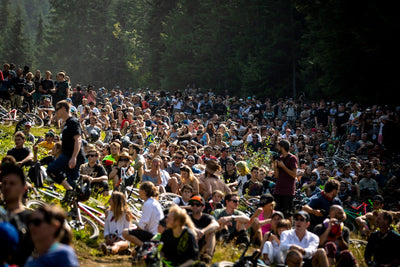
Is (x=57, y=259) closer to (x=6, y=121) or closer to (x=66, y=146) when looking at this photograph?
(x=66, y=146)

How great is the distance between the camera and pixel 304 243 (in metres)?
8.77

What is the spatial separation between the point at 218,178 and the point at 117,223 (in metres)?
3.09

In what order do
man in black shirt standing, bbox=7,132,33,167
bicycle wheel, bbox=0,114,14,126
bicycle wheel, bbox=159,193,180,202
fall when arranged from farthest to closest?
1. bicycle wheel, bbox=0,114,14,126
2. bicycle wheel, bbox=159,193,180,202
3. man in black shirt standing, bbox=7,132,33,167

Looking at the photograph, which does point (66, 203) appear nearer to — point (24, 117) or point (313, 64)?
point (24, 117)

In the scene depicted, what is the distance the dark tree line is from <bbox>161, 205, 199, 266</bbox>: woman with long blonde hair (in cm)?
1940

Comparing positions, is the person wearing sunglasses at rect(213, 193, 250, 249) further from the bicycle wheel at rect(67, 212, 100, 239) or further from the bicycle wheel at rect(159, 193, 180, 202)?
the bicycle wheel at rect(67, 212, 100, 239)

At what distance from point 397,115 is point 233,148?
6.60 meters

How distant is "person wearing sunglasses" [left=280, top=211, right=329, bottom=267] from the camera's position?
8.59 meters

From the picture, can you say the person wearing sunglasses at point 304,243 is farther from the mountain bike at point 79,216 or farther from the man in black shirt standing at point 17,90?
the man in black shirt standing at point 17,90

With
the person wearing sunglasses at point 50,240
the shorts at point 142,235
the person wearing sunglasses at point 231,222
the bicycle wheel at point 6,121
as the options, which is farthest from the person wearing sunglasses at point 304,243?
the bicycle wheel at point 6,121

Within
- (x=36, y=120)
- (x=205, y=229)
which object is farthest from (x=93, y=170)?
(x=36, y=120)

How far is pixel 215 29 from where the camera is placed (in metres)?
45.6

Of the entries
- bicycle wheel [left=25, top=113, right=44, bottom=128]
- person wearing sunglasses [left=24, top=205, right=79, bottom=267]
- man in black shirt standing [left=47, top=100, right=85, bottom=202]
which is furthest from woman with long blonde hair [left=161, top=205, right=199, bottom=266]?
bicycle wheel [left=25, top=113, right=44, bottom=128]

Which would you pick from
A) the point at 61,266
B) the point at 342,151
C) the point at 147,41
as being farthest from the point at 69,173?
the point at 147,41
